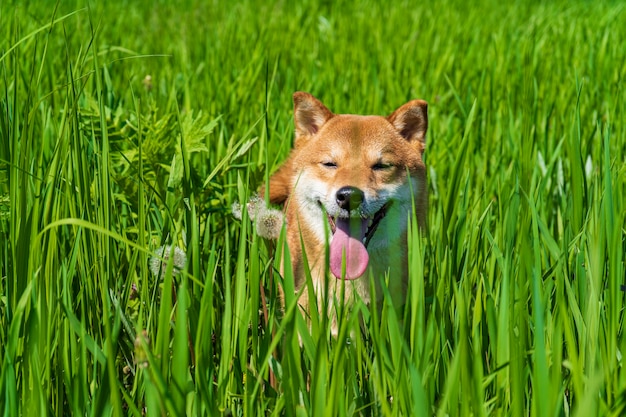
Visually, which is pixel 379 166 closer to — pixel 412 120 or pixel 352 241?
pixel 412 120

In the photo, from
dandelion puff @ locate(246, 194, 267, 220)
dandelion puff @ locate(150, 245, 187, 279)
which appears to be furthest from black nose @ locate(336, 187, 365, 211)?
dandelion puff @ locate(150, 245, 187, 279)

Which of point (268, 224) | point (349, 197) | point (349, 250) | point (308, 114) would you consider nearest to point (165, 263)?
point (268, 224)

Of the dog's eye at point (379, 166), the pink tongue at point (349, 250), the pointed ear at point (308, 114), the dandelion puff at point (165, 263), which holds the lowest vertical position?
the pink tongue at point (349, 250)

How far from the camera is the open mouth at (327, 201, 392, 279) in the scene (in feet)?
9.12

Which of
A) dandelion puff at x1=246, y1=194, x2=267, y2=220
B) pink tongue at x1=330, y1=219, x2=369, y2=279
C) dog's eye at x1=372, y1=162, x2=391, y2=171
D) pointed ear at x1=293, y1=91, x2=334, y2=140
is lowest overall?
pink tongue at x1=330, y1=219, x2=369, y2=279

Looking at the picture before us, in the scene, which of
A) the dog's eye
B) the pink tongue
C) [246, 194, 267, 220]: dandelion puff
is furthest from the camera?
the dog's eye

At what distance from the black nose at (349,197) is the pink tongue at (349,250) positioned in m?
0.06

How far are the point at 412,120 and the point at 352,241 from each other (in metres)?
0.78

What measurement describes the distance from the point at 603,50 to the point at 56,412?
5.20 metres

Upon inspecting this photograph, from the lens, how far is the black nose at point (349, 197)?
292cm

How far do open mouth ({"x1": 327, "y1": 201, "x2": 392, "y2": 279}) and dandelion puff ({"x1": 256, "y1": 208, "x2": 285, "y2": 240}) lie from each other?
52cm

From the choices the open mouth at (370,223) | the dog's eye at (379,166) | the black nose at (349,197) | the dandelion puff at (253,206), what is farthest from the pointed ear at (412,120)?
the dandelion puff at (253,206)

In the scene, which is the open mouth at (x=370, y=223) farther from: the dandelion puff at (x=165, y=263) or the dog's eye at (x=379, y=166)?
the dandelion puff at (x=165, y=263)

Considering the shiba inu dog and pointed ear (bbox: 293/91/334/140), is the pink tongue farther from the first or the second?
pointed ear (bbox: 293/91/334/140)
